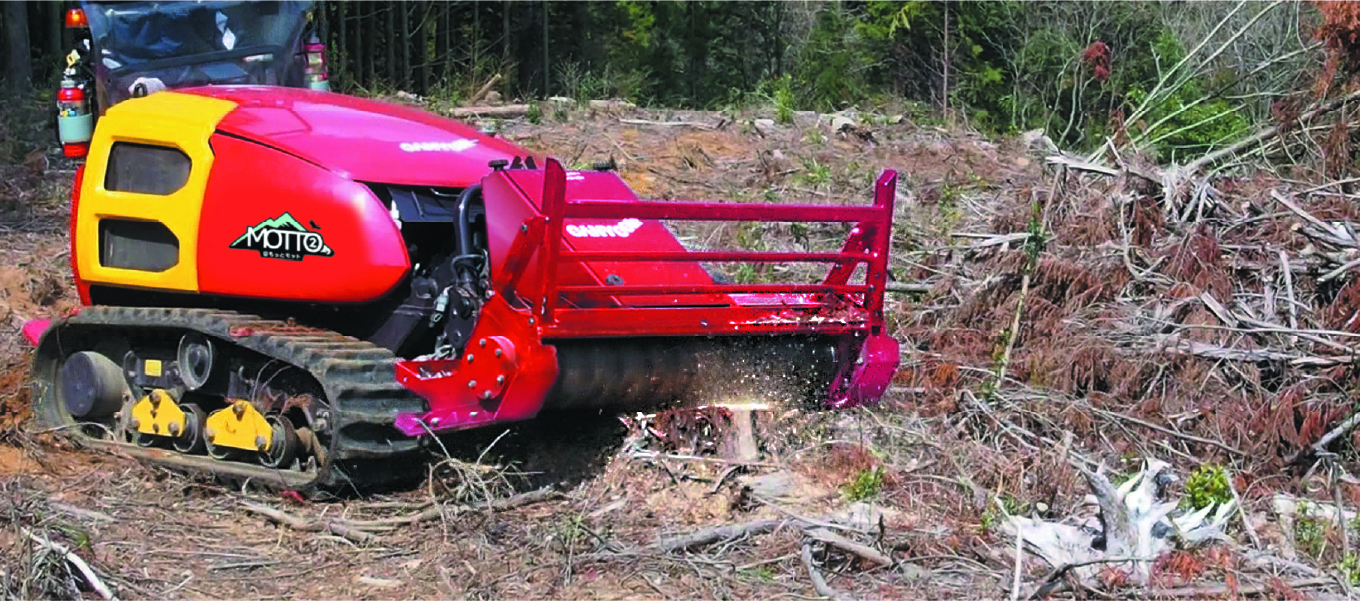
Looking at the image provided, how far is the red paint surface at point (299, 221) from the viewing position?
6047 millimetres

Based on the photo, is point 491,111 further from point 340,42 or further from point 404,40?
point 404,40

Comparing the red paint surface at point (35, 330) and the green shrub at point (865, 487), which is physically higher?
the green shrub at point (865, 487)

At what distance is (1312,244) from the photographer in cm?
808

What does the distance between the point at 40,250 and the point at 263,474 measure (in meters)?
4.62

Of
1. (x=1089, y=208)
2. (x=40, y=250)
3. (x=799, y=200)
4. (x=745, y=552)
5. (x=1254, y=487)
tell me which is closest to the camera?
(x=745, y=552)

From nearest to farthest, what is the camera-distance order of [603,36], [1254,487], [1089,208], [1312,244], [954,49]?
[1254,487], [1312,244], [1089,208], [954,49], [603,36]

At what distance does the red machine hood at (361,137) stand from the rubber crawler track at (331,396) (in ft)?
2.23

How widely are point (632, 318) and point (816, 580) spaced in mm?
1187

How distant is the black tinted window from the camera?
21.4ft

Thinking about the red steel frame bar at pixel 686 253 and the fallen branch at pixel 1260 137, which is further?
the fallen branch at pixel 1260 137

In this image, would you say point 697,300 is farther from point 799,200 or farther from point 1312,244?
point 799,200

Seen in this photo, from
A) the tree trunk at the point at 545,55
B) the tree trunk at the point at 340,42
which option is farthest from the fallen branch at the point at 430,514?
the tree trunk at the point at 545,55

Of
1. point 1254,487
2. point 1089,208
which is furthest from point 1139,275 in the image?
point 1254,487

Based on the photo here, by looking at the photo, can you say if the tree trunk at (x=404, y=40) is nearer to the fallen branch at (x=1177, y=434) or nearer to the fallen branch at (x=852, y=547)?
the fallen branch at (x=1177, y=434)
